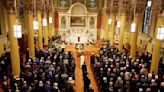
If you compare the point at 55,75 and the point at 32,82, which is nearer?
the point at 32,82

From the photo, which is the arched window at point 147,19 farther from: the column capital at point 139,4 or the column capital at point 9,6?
the column capital at point 9,6

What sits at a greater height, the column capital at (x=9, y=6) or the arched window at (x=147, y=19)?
the column capital at (x=9, y=6)

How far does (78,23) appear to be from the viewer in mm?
32906

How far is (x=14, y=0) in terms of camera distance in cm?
1209

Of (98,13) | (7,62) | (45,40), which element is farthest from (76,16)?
(7,62)

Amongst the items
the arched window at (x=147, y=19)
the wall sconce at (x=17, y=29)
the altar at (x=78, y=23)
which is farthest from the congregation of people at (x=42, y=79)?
the altar at (x=78, y=23)

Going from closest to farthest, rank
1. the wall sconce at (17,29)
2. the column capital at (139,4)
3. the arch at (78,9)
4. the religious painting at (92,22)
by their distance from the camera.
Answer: the wall sconce at (17,29) → the column capital at (139,4) → the arch at (78,9) → the religious painting at (92,22)

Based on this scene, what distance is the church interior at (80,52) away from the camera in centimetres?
1146

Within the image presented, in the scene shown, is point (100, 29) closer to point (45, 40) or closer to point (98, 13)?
point (98, 13)

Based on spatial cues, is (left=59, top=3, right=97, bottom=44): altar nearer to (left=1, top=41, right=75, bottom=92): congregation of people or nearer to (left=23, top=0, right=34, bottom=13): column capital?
(left=23, top=0, right=34, bottom=13): column capital

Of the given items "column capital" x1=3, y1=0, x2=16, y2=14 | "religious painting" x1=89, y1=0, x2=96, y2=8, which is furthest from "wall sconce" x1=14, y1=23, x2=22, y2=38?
"religious painting" x1=89, y1=0, x2=96, y2=8

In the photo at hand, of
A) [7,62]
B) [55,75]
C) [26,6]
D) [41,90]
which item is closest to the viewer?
[41,90]

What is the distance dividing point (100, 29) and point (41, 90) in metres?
24.6

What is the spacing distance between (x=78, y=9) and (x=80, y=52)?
11860 mm
